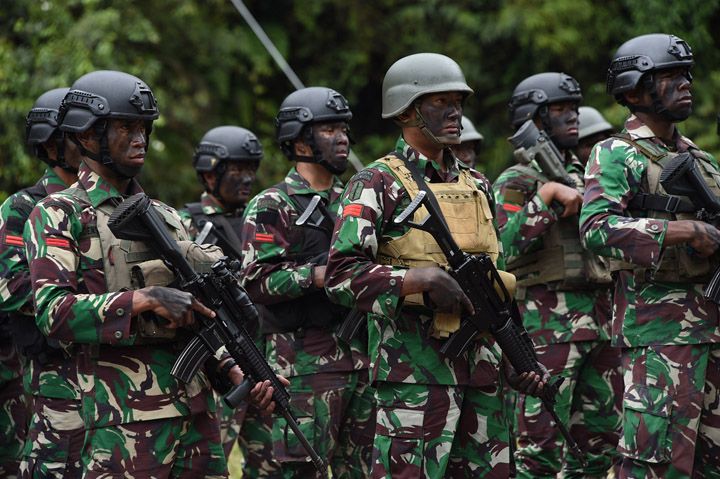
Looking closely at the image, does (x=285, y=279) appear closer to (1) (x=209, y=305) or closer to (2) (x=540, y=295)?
(1) (x=209, y=305)

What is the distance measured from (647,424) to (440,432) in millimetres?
1038

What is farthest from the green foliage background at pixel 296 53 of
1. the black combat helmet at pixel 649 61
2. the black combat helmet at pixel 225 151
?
the black combat helmet at pixel 649 61

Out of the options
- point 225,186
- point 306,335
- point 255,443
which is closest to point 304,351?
point 306,335

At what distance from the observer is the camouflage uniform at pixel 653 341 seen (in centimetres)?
523

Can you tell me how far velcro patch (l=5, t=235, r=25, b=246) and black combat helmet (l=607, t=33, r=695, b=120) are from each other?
3.21 meters

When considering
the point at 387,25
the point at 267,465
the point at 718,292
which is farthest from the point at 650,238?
the point at 387,25

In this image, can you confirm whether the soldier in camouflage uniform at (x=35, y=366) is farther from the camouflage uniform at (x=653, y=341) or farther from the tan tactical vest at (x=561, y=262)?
the tan tactical vest at (x=561, y=262)

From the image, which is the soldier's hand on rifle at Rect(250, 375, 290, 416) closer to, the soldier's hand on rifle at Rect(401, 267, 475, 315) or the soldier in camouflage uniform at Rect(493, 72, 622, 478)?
the soldier's hand on rifle at Rect(401, 267, 475, 315)

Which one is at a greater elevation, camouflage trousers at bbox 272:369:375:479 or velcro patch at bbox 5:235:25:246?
velcro patch at bbox 5:235:25:246

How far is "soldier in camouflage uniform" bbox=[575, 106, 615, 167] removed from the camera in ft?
27.5

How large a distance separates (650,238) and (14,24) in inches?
409

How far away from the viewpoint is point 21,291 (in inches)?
228

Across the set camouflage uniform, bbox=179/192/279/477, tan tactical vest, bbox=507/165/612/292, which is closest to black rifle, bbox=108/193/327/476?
camouflage uniform, bbox=179/192/279/477

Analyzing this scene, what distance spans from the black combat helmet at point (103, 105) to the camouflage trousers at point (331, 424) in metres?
2.00
